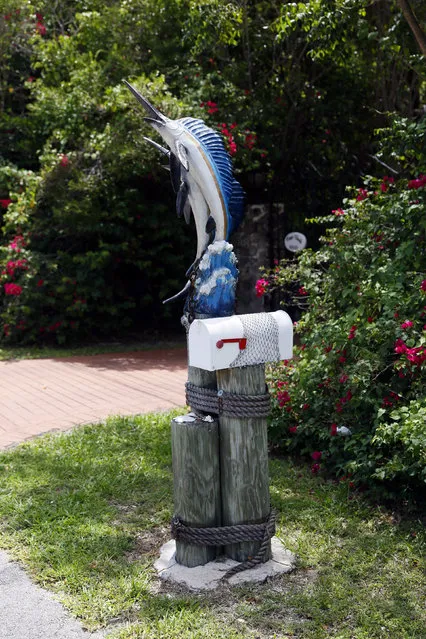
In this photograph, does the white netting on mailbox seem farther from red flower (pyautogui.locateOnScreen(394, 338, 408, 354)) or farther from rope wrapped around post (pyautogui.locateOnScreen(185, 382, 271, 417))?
red flower (pyautogui.locateOnScreen(394, 338, 408, 354))

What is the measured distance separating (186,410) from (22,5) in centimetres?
879

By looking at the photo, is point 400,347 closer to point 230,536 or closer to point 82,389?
point 230,536

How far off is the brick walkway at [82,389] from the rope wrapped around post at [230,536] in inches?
106

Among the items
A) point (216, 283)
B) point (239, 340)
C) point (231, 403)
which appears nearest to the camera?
point (239, 340)

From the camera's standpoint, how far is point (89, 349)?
34.1 ft

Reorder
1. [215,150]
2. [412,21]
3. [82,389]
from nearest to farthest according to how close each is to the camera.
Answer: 1. [215,150]
2. [412,21]
3. [82,389]

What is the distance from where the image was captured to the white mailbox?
339cm

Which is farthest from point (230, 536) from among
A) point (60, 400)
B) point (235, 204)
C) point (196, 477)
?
point (60, 400)

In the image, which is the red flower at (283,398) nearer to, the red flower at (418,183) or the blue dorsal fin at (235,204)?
the blue dorsal fin at (235,204)

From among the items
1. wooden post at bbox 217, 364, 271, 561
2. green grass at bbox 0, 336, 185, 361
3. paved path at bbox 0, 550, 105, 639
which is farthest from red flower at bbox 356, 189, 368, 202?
green grass at bbox 0, 336, 185, 361

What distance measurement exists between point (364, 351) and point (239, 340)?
1483mm

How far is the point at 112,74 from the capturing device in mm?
10719

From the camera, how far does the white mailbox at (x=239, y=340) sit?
133 inches

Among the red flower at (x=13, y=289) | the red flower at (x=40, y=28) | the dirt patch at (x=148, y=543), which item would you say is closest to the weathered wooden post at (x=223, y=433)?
the dirt patch at (x=148, y=543)
